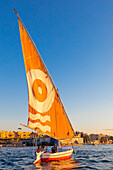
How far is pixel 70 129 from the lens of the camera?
1142 inches

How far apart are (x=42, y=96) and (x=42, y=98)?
288 millimetres

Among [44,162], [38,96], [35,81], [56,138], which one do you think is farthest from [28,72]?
[44,162]

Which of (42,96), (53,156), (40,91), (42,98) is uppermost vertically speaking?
(40,91)

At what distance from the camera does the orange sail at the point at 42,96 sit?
27219 mm

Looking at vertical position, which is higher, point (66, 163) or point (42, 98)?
point (42, 98)

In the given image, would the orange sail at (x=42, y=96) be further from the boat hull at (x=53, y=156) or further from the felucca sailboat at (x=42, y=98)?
the boat hull at (x=53, y=156)

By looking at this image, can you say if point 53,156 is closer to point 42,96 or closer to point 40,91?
point 42,96

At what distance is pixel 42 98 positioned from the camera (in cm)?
2794

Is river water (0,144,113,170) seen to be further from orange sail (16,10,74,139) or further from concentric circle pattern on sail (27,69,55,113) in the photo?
concentric circle pattern on sail (27,69,55,113)

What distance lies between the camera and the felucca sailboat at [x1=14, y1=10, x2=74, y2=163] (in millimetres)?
27109

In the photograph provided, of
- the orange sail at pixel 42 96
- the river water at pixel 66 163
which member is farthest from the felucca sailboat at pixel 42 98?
the river water at pixel 66 163

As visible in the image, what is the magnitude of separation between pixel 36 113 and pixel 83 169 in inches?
373

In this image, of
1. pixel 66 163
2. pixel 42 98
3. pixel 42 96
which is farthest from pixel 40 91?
pixel 66 163

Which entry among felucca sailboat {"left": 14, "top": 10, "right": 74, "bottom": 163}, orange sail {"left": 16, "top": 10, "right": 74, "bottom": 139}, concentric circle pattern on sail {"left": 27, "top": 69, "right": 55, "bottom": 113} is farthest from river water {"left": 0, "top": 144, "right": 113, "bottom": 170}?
concentric circle pattern on sail {"left": 27, "top": 69, "right": 55, "bottom": 113}
